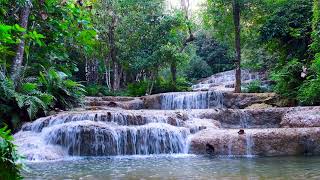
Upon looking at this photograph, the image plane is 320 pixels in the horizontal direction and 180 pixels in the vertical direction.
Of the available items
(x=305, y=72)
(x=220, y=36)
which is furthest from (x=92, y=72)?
(x=305, y=72)

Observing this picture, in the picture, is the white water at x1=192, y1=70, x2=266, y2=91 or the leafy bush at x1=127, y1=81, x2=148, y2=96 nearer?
the leafy bush at x1=127, y1=81, x2=148, y2=96

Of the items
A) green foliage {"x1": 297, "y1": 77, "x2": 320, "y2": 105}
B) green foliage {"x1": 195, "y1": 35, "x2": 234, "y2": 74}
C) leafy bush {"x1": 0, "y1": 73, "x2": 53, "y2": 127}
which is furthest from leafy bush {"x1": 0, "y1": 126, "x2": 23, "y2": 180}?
green foliage {"x1": 195, "y1": 35, "x2": 234, "y2": 74}

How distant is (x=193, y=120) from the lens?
11.6 m

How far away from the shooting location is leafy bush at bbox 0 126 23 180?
183 centimetres

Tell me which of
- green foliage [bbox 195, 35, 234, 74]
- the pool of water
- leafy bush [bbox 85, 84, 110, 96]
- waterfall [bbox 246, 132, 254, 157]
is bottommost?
the pool of water

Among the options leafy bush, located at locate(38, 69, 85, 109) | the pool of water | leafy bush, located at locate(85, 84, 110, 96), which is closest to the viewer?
the pool of water

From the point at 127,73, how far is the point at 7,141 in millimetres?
28304

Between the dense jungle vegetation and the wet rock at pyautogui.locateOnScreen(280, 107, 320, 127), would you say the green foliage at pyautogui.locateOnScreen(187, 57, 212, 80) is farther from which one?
the wet rock at pyautogui.locateOnScreen(280, 107, 320, 127)

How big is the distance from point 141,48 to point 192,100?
663 centimetres

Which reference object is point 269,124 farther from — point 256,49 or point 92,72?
point 92,72

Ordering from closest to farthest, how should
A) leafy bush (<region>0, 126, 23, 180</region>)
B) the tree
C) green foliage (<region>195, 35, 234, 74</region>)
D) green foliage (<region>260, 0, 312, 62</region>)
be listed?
leafy bush (<region>0, 126, 23, 180</region>) < the tree < green foliage (<region>260, 0, 312, 62</region>) < green foliage (<region>195, 35, 234, 74</region>)

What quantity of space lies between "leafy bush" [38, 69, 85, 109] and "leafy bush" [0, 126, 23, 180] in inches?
452

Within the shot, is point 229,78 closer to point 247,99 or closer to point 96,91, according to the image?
point 96,91

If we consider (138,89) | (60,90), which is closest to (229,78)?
(138,89)
